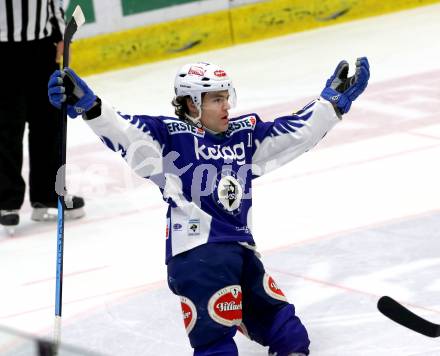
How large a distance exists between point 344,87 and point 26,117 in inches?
88.2

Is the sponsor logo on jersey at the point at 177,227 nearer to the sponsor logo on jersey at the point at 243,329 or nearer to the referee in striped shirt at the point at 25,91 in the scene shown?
the sponsor logo on jersey at the point at 243,329

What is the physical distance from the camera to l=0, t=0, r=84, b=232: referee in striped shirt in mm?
5672

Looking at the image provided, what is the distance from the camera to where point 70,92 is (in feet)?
12.1

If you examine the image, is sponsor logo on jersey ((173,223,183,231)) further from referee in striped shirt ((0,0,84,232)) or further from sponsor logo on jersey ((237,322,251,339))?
referee in striped shirt ((0,0,84,232))

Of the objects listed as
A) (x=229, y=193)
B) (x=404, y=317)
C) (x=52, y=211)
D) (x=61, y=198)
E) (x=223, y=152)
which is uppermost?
(x=223, y=152)

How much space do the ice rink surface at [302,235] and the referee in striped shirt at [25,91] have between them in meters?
0.26

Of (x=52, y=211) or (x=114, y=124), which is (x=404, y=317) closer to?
(x=114, y=124)

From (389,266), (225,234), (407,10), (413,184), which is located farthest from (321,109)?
(407,10)

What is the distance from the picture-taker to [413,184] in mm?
5855

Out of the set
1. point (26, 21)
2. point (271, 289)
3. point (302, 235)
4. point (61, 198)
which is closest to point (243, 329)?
point (271, 289)

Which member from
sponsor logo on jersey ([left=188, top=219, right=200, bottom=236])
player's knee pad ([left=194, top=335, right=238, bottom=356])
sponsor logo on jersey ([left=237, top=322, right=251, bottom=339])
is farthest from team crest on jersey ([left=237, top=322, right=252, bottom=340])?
sponsor logo on jersey ([left=188, top=219, right=200, bottom=236])

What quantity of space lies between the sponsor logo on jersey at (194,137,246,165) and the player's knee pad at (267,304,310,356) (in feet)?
1.69

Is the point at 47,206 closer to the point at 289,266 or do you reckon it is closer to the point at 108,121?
the point at 289,266

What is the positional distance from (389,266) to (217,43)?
505cm
